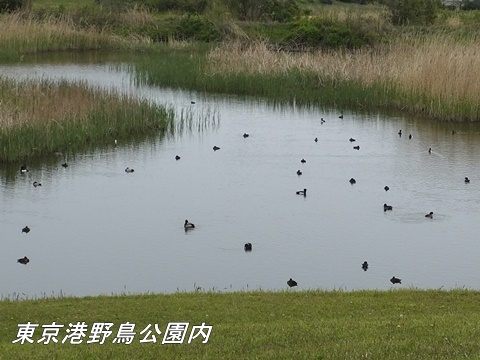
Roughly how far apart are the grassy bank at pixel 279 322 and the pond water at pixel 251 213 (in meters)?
1.63

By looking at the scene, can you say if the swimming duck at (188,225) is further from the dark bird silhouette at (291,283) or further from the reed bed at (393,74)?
the reed bed at (393,74)

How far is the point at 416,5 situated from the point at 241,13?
7.65 meters

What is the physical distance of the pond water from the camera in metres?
10.1

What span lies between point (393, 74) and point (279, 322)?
15.7 meters

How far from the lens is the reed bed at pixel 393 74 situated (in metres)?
20.2

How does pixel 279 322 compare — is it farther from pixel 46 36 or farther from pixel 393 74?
pixel 46 36

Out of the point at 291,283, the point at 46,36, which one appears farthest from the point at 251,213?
the point at 46,36

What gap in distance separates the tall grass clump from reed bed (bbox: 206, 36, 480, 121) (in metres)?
4.46

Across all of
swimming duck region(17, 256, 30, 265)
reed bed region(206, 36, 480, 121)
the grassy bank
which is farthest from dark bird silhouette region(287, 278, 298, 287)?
reed bed region(206, 36, 480, 121)

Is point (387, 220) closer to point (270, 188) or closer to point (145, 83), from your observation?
point (270, 188)

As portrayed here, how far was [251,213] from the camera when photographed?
12719 millimetres

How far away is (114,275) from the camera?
998 cm

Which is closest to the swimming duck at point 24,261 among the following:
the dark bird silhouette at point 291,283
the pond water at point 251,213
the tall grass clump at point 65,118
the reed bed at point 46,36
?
the pond water at point 251,213

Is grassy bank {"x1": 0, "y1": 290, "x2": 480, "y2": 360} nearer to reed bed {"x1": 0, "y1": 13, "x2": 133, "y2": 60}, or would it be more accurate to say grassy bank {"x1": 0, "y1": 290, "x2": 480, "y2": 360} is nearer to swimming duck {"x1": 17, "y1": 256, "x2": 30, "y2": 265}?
swimming duck {"x1": 17, "y1": 256, "x2": 30, "y2": 265}
